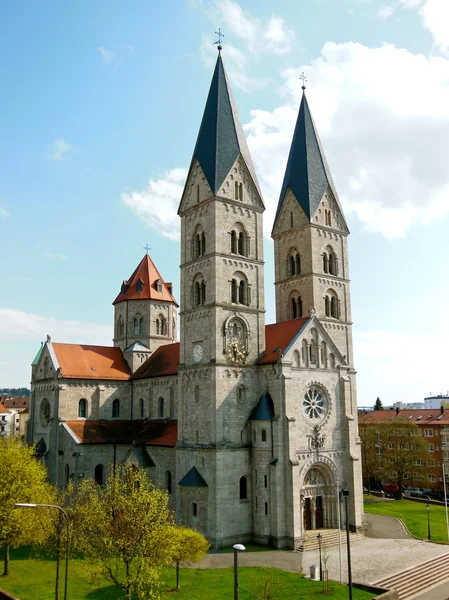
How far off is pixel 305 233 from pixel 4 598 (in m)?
39.7

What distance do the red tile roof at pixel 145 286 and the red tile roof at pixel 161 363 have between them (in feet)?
25.5

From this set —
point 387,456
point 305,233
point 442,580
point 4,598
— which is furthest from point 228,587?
point 387,456

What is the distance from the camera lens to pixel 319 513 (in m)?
48.8

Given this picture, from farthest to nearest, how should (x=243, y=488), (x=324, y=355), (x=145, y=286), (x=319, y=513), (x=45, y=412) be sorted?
(x=145, y=286)
(x=45, y=412)
(x=324, y=355)
(x=319, y=513)
(x=243, y=488)

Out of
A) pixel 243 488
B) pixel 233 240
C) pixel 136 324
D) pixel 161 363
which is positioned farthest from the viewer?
pixel 136 324

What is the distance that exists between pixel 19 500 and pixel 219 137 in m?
34.3

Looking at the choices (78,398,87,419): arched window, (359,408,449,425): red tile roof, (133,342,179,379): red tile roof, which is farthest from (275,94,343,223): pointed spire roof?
(359,408,449,425): red tile roof

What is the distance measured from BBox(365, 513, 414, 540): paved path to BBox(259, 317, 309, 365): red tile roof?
57.8 feet

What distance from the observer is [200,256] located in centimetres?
5056

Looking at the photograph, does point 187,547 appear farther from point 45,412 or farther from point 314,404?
point 45,412

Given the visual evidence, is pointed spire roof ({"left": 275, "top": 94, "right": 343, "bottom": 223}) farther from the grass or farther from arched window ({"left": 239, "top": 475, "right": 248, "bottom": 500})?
the grass

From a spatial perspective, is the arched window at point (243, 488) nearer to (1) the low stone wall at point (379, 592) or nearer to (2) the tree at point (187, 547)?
(2) the tree at point (187, 547)

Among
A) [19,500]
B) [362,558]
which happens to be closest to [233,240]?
[19,500]

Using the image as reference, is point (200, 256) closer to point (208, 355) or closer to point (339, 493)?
point (208, 355)
